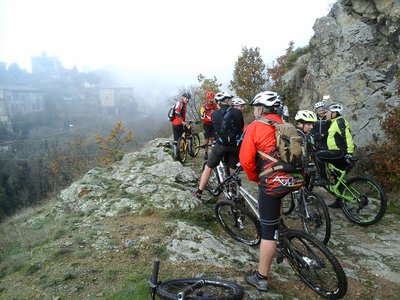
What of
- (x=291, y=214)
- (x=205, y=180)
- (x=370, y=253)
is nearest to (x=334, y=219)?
(x=291, y=214)

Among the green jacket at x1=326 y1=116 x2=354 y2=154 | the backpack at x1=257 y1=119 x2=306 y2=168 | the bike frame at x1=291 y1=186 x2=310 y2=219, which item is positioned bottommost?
the bike frame at x1=291 y1=186 x2=310 y2=219

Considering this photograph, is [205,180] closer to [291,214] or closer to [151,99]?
[291,214]

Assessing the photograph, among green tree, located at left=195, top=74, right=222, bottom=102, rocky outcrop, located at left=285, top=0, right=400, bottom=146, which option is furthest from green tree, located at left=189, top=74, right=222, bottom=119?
rocky outcrop, located at left=285, top=0, right=400, bottom=146

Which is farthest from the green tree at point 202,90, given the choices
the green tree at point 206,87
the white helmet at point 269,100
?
the white helmet at point 269,100

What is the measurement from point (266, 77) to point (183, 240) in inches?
1011

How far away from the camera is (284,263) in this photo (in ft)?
17.2

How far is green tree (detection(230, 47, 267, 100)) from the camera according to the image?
1113 inches

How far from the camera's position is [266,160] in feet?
13.3

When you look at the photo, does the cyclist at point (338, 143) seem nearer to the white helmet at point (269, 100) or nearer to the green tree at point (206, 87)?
the white helmet at point (269, 100)

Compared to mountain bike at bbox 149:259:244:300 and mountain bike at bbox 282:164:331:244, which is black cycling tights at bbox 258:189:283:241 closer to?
mountain bike at bbox 149:259:244:300

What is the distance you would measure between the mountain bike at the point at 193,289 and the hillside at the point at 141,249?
1.27ft

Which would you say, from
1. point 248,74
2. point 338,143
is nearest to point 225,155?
point 338,143

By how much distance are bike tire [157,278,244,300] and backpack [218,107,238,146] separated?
127 inches

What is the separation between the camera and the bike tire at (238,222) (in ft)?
→ 19.0
